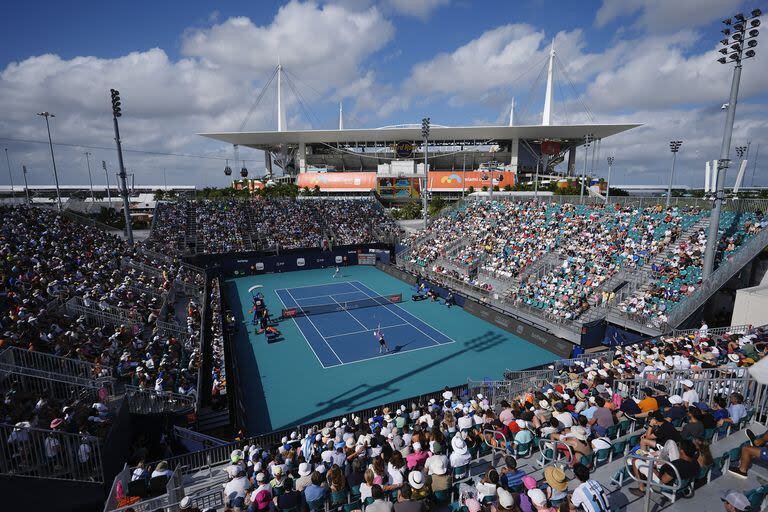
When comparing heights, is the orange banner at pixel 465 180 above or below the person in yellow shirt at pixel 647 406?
above

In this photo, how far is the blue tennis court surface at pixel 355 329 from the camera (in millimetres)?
21202

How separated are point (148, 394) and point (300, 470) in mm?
7438

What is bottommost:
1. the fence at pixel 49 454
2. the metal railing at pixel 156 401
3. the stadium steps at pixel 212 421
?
the stadium steps at pixel 212 421

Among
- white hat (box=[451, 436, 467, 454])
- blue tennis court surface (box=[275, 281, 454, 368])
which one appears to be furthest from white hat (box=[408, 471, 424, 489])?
blue tennis court surface (box=[275, 281, 454, 368])

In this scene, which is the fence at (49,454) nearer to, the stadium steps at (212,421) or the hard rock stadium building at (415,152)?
the stadium steps at (212,421)

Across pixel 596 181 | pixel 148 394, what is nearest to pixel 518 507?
pixel 148 394

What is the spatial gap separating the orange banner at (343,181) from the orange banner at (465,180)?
37.8 ft

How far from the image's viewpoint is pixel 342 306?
97.6ft

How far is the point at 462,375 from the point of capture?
18.2m

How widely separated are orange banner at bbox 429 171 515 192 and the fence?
6772 cm

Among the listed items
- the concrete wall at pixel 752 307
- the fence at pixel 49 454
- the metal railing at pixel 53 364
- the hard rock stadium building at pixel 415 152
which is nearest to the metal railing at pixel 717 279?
the concrete wall at pixel 752 307

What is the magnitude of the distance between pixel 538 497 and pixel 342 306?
2428 cm

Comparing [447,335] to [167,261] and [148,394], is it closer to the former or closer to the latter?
[148,394]

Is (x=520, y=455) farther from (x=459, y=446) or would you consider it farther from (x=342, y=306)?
(x=342, y=306)
